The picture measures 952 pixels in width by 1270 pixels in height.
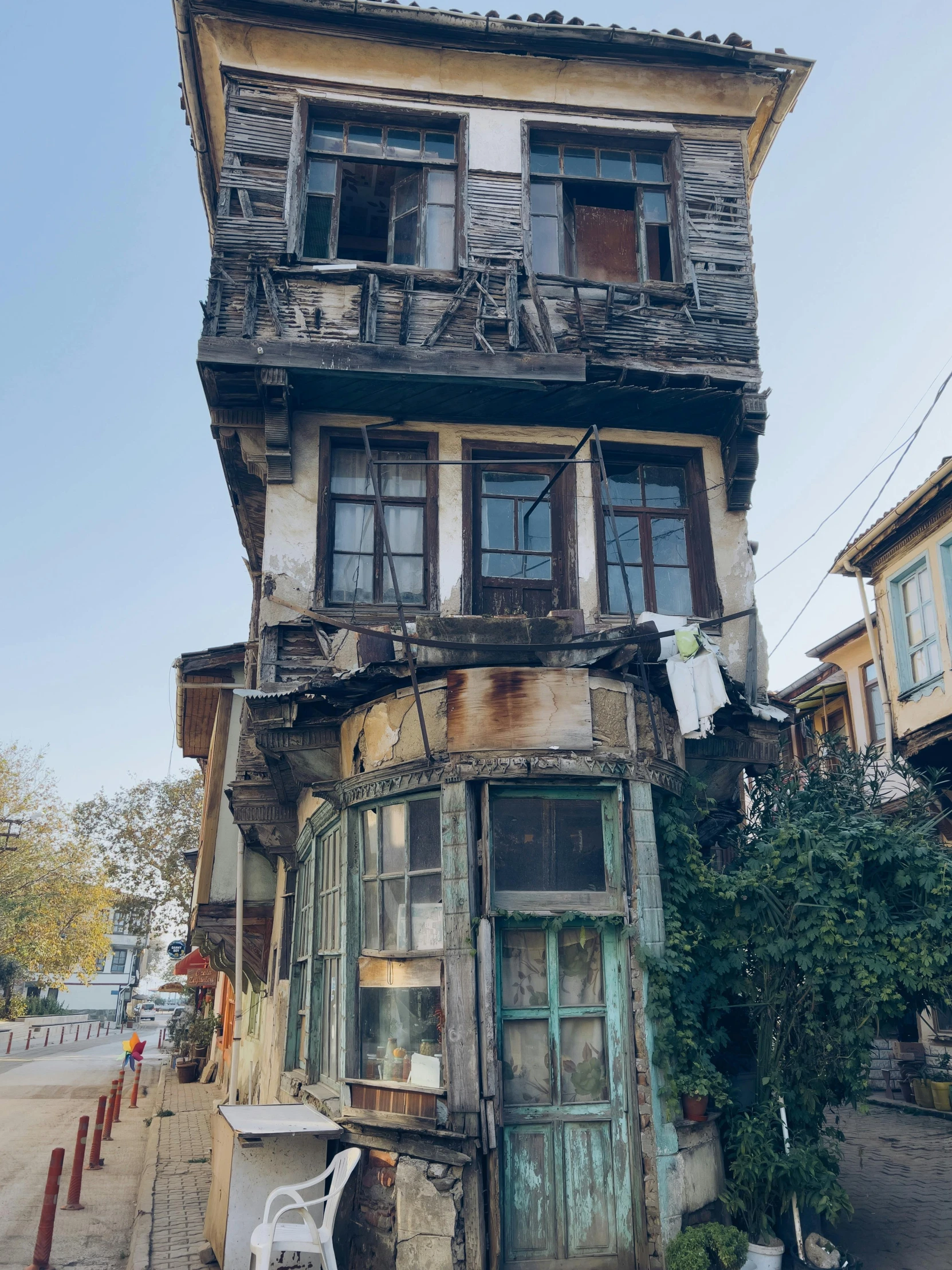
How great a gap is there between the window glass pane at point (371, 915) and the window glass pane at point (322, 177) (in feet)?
23.5

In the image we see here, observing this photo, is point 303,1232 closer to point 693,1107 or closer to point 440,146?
point 693,1107

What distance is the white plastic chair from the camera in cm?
623

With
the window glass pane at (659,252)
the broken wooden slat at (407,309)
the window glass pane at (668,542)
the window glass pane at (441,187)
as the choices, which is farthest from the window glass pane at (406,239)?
the window glass pane at (668,542)

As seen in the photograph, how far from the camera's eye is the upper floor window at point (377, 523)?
9.62 m

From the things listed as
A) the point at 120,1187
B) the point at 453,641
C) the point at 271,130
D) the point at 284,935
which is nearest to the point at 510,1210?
the point at 453,641

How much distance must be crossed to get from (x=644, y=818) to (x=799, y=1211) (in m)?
2.93

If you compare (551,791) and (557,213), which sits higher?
(557,213)

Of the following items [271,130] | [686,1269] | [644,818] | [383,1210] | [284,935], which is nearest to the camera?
[686,1269]

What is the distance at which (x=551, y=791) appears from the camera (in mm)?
7633

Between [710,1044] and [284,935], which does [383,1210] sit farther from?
[284,935]

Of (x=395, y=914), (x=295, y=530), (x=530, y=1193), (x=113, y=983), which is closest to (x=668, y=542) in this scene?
(x=295, y=530)

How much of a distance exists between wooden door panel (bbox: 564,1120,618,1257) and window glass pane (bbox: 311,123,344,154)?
9.64 m

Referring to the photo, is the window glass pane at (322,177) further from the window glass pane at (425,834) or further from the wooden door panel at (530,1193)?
the wooden door panel at (530,1193)

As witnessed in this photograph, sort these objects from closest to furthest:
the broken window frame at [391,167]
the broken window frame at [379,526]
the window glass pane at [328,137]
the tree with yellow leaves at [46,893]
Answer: the broken window frame at [379,526], the broken window frame at [391,167], the window glass pane at [328,137], the tree with yellow leaves at [46,893]
